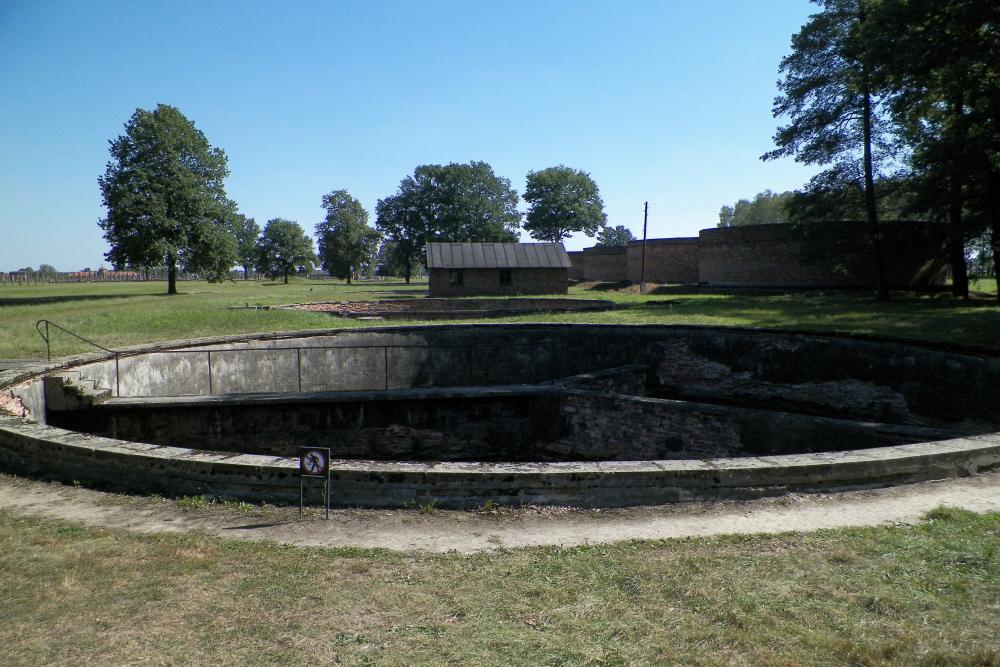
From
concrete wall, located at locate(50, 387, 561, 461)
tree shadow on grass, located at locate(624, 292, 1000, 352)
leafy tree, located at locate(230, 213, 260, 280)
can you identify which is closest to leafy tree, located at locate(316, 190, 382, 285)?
leafy tree, located at locate(230, 213, 260, 280)

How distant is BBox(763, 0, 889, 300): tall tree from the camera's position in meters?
27.8

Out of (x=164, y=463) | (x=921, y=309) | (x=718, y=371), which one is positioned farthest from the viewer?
(x=921, y=309)

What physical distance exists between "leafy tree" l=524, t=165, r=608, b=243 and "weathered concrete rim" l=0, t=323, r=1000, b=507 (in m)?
78.6

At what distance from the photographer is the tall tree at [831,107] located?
2784cm

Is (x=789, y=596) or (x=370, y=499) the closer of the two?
(x=789, y=596)

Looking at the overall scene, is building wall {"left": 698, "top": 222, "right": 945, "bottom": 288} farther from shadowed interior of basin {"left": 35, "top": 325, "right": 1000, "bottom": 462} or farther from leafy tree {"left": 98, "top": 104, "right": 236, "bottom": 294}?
leafy tree {"left": 98, "top": 104, "right": 236, "bottom": 294}

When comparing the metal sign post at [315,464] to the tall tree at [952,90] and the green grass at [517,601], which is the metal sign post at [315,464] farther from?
the tall tree at [952,90]

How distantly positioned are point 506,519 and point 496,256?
35.1 m

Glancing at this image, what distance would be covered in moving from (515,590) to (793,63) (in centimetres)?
3234

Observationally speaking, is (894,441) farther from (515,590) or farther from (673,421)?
(515,590)

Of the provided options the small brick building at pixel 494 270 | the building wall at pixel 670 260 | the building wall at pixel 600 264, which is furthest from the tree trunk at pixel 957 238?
the building wall at pixel 600 264

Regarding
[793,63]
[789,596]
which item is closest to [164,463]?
[789,596]

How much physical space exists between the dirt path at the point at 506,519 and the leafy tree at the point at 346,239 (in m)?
77.0

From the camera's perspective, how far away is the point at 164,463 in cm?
607
